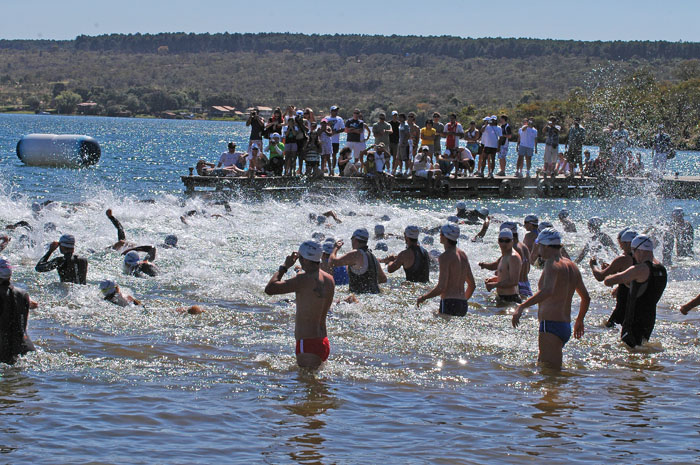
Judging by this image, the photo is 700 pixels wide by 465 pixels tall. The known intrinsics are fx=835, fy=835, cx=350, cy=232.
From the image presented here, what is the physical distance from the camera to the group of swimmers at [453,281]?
805 cm

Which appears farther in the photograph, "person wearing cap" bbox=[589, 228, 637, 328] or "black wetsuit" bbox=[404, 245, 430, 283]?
Answer: "black wetsuit" bbox=[404, 245, 430, 283]

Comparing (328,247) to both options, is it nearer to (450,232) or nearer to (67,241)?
(450,232)

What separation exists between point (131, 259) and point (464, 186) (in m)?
15.4

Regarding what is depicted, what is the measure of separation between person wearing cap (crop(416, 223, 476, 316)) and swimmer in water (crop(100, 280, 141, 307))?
13.4 feet

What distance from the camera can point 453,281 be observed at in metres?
10.4

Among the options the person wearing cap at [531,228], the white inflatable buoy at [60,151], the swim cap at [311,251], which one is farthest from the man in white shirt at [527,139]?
the white inflatable buoy at [60,151]

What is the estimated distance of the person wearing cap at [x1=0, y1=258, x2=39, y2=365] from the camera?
8008 mm

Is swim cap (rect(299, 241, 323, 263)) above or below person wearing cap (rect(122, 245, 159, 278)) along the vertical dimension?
above

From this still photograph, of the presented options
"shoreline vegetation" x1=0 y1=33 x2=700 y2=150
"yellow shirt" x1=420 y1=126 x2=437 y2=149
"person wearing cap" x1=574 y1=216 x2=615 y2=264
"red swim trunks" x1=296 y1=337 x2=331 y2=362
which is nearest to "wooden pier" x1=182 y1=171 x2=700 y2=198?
"yellow shirt" x1=420 y1=126 x2=437 y2=149

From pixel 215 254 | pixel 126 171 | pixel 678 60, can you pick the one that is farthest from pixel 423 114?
pixel 215 254

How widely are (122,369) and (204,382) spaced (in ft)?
3.34

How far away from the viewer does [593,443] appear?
7.03 m

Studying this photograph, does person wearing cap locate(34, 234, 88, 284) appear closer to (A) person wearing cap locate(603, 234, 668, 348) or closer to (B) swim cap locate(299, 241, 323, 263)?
(B) swim cap locate(299, 241, 323, 263)

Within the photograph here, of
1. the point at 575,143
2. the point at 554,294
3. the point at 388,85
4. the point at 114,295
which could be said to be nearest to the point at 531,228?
the point at 554,294
